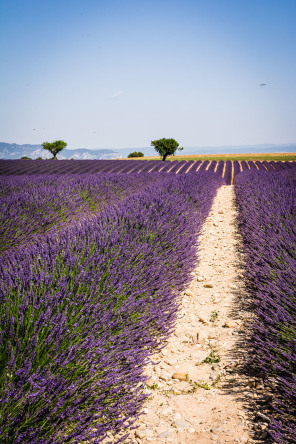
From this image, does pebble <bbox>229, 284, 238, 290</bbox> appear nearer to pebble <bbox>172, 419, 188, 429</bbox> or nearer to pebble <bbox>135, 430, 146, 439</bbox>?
pebble <bbox>172, 419, 188, 429</bbox>

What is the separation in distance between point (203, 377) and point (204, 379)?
0.07 ft

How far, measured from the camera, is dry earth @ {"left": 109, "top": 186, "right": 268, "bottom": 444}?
1504mm

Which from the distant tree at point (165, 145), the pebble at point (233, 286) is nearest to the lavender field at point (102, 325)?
the pebble at point (233, 286)

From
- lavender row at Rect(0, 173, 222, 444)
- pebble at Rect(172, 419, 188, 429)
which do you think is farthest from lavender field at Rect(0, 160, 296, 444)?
pebble at Rect(172, 419, 188, 429)

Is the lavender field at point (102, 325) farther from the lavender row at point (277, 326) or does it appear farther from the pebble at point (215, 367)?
the pebble at point (215, 367)

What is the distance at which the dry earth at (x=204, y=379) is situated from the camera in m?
1.50

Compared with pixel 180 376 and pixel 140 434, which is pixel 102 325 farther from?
pixel 180 376

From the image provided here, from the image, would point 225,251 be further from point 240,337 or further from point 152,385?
point 152,385

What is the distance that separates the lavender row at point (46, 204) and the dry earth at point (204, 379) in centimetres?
247

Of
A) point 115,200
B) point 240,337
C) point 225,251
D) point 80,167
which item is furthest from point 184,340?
point 80,167

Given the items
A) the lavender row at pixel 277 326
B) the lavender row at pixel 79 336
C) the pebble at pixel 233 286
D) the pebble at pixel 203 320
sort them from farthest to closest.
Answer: the pebble at pixel 233 286, the pebble at pixel 203 320, the lavender row at pixel 277 326, the lavender row at pixel 79 336

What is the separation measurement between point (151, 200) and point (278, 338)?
9.71ft

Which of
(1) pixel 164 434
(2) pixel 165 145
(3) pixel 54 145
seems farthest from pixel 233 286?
(3) pixel 54 145

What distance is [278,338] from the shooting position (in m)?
1.78
